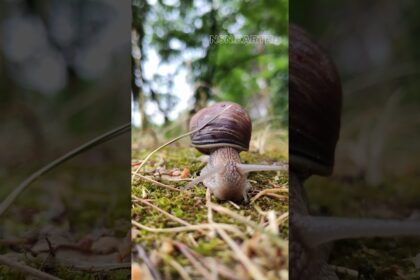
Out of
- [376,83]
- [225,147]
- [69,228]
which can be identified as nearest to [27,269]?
[69,228]

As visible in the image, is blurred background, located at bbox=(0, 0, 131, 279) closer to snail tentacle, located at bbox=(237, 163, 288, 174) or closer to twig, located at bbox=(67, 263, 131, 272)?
twig, located at bbox=(67, 263, 131, 272)

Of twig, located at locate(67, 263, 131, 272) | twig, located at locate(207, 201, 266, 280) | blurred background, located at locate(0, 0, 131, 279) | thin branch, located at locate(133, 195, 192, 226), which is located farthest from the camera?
blurred background, located at locate(0, 0, 131, 279)

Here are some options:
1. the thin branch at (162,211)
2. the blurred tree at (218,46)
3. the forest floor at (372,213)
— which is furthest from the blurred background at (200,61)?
the forest floor at (372,213)

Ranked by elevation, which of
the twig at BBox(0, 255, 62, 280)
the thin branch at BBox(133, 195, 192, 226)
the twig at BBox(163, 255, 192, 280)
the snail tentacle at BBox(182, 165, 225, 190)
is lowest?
the twig at BBox(163, 255, 192, 280)

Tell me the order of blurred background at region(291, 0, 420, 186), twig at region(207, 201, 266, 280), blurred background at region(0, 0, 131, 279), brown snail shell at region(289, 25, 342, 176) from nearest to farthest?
twig at region(207, 201, 266, 280) → brown snail shell at region(289, 25, 342, 176) → blurred background at region(0, 0, 131, 279) → blurred background at region(291, 0, 420, 186)

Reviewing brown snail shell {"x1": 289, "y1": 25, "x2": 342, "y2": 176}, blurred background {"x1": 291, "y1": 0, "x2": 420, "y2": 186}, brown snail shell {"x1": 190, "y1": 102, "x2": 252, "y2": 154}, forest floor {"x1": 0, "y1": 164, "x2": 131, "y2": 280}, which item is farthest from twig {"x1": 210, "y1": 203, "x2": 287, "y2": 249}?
blurred background {"x1": 291, "y1": 0, "x2": 420, "y2": 186}
